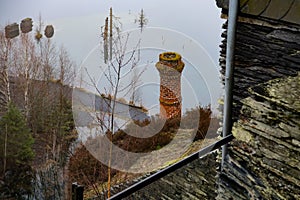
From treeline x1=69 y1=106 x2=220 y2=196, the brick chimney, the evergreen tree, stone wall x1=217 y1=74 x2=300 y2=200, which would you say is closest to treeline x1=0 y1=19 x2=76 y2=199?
the evergreen tree

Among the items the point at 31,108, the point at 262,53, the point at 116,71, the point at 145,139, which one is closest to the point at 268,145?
the point at 262,53

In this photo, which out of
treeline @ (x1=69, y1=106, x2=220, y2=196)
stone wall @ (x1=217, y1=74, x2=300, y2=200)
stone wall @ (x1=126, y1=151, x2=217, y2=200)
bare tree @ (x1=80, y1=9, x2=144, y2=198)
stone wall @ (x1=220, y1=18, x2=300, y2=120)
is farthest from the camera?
treeline @ (x1=69, y1=106, x2=220, y2=196)

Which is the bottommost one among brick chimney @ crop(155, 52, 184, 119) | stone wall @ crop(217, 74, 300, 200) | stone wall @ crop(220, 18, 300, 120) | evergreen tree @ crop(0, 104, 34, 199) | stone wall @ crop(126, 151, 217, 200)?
evergreen tree @ crop(0, 104, 34, 199)

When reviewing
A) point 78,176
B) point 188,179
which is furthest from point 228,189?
point 78,176

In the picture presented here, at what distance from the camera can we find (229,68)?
61.5 inches

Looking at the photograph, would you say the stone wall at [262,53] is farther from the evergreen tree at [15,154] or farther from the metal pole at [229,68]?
the evergreen tree at [15,154]

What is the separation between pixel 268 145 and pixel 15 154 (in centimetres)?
508

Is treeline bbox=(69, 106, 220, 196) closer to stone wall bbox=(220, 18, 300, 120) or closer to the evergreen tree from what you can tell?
the evergreen tree

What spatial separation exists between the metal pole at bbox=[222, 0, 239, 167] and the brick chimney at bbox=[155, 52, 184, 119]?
267 centimetres

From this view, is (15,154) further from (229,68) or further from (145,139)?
(229,68)

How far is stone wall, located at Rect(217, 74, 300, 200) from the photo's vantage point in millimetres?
1104

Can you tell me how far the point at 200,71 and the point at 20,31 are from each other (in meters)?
3.44

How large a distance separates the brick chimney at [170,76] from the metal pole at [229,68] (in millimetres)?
2671

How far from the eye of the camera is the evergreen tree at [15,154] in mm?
5582
